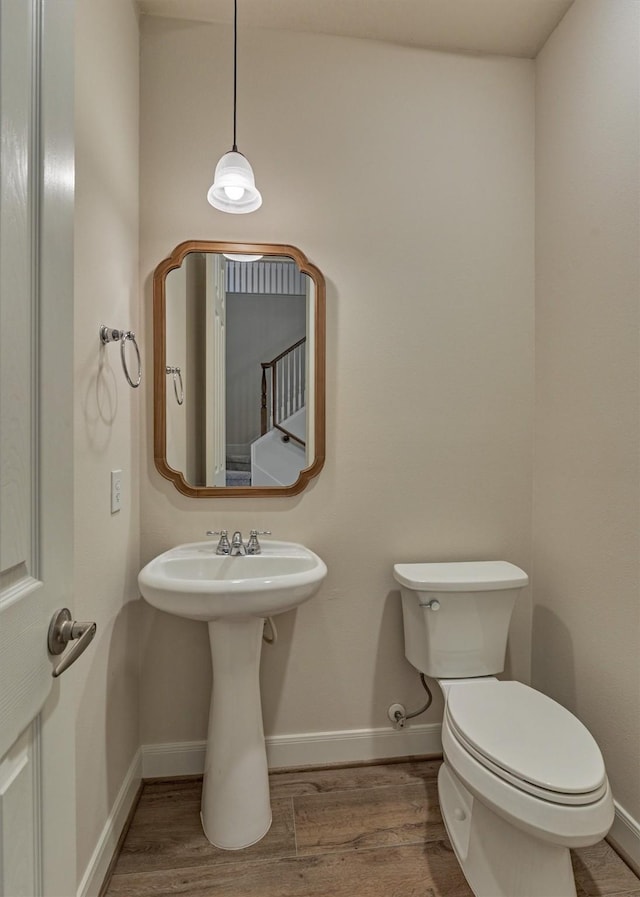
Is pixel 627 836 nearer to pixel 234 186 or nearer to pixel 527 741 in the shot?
pixel 527 741

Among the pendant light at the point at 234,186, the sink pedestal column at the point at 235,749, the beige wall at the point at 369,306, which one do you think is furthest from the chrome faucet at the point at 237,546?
the pendant light at the point at 234,186

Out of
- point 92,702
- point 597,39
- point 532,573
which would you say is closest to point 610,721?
point 532,573

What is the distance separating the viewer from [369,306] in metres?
1.81

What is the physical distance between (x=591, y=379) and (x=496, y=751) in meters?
1.17

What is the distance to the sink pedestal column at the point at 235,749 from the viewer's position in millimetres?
1445

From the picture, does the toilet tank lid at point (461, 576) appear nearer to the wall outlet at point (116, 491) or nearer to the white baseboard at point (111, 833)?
the wall outlet at point (116, 491)

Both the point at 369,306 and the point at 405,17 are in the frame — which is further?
the point at 369,306

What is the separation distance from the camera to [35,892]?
0.61 m

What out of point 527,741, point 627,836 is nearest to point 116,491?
point 527,741

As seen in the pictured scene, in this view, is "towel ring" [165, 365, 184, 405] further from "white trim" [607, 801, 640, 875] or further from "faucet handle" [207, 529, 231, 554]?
"white trim" [607, 801, 640, 875]

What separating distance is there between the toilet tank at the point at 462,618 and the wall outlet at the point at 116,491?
3.18 ft

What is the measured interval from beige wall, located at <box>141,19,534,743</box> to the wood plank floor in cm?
22

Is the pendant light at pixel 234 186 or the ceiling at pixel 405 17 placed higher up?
the ceiling at pixel 405 17

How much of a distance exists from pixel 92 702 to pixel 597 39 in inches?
100
